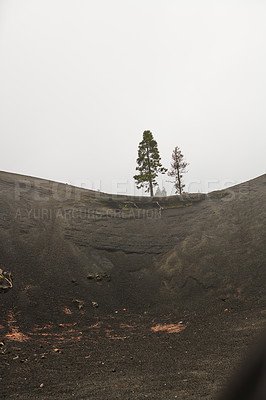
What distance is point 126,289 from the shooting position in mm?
18250

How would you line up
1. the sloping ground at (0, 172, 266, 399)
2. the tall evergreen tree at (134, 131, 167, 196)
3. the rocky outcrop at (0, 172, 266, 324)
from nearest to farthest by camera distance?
the sloping ground at (0, 172, 266, 399) → the rocky outcrop at (0, 172, 266, 324) → the tall evergreen tree at (134, 131, 167, 196)

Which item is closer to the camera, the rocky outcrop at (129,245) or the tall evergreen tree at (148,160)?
the rocky outcrop at (129,245)

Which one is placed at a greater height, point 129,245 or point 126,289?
point 129,245

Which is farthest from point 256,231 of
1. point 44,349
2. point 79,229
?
point 44,349

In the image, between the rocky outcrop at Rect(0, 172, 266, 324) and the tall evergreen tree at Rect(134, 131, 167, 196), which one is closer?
the rocky outcrop at Rect(0, 172, 266, 324)

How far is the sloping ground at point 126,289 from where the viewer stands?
8266 millimetres

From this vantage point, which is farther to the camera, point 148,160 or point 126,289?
point 148,160

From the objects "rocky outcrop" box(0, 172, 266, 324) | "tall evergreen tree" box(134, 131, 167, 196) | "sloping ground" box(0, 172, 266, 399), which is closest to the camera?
"sloping ground" box(0, 172, 266, 399)

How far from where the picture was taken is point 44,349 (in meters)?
10.4

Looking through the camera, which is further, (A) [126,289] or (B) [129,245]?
(B) [129,245]

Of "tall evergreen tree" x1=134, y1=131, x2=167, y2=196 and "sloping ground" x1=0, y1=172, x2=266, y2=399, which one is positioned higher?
"tall evergreen tree" x1=134, y1=131, x2=167, y2=196

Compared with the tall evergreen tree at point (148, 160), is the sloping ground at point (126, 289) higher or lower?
lower

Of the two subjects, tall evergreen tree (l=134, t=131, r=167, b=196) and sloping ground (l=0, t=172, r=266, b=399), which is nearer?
sloping ground (l=0, t=172, r=266, b=399)

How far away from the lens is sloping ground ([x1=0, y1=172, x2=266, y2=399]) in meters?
8.27
